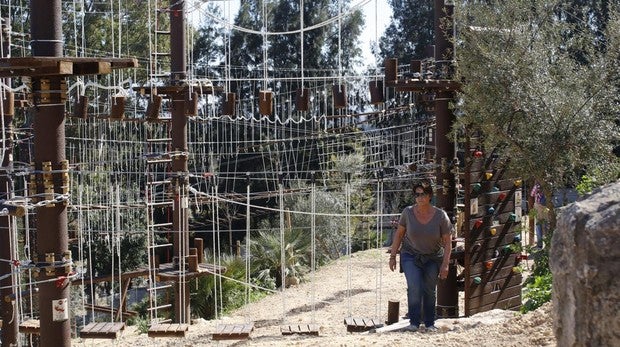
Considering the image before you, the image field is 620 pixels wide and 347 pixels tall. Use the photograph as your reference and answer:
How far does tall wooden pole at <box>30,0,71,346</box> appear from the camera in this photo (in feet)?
18.7

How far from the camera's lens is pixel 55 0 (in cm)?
571

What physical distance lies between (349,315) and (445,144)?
79.6 inches

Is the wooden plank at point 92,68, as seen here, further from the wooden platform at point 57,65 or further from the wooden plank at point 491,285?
the wooden plank at point 491,285

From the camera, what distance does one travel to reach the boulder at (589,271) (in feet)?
8.41

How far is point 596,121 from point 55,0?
388cm

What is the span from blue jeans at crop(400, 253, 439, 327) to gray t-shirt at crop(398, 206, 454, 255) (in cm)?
7

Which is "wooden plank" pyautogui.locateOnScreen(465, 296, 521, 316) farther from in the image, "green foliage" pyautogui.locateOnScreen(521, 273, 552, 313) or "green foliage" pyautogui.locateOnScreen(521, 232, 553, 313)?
"green foliage" pyautogui.locateOnScreen(521, 273, 552, 313)

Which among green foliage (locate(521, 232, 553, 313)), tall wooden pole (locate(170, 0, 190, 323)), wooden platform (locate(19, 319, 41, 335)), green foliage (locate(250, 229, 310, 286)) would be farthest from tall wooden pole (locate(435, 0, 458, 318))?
green foliage (locate(250, 229, 310, 286))

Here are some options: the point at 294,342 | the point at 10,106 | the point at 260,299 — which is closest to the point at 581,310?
the point at 294,342

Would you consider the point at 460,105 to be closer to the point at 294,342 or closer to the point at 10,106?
the point at 294,342

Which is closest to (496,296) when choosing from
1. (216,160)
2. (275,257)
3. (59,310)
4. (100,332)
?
(100,332)

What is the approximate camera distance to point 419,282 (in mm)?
5406

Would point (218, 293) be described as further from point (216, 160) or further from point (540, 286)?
point (216, 160)

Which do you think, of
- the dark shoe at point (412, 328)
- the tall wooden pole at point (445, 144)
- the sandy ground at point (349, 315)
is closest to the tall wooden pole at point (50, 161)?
the sandy ground at point (349, 315)
